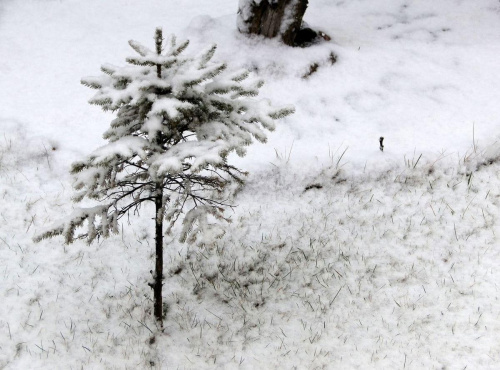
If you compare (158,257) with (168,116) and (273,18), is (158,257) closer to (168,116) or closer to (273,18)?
(168,116)

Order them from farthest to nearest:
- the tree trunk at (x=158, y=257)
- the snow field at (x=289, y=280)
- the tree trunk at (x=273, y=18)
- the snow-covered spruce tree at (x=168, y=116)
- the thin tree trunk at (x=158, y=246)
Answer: the tree trunk at (x=273, y=18)
the snow field at (x=289, y=280)
the tree trunk at (x=158, y=257)
the thin tree trunk at (x=158, y=246)
the snow-covered spruce tree at (x=168, y=116)

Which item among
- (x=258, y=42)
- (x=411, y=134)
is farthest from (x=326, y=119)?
(x=258, y=42)

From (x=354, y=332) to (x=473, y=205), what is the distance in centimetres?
256

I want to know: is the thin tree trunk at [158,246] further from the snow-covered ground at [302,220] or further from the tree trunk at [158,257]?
the snow-covered ground at [302,220]

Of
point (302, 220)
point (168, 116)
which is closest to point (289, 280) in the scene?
point (302, 220)

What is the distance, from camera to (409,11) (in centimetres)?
919

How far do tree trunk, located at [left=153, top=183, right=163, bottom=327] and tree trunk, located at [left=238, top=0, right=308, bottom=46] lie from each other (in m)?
4.25

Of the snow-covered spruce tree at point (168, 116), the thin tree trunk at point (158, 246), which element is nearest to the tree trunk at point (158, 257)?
the thin tree trunk at point (158, 246)

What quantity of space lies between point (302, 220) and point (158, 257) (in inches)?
88.0

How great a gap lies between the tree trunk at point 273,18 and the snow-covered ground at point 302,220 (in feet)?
0.69

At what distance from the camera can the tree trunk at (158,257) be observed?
426cm

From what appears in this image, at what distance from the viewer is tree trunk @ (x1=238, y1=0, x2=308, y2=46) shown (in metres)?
7.31

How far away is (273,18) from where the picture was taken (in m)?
7.46

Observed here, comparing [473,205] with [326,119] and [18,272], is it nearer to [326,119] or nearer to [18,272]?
[326,119]
